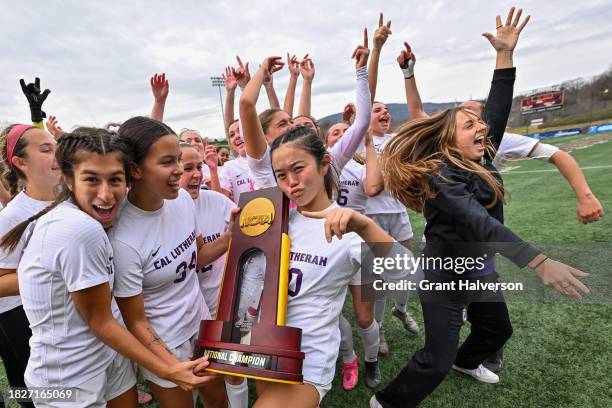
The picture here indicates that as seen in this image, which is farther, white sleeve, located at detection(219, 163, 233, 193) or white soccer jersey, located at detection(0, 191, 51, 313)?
white sleeve, located at detection(219, 163, 233, 193)

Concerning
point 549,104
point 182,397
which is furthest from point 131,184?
point 549,104

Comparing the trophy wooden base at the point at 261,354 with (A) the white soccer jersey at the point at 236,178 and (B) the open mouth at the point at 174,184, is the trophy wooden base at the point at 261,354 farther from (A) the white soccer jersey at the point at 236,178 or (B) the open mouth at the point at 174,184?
(A) the white soccer jersey at the point at 236,178

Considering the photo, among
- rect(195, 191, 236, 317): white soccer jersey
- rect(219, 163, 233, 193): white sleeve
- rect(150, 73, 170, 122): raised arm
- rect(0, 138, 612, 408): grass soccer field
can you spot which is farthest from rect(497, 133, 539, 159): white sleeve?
rect(150, 73, 170, 122): raised arm

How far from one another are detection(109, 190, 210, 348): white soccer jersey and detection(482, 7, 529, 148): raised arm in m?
1.97

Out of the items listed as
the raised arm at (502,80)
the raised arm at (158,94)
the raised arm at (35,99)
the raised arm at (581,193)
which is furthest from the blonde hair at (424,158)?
the raised arm at (35,99)

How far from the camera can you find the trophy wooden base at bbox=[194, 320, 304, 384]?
1.18 m

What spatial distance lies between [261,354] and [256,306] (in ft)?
1.20

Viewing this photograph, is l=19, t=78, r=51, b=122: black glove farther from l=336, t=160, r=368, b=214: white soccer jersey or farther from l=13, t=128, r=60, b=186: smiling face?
l=336, t=160, r=368, b=214: white soccer jersey

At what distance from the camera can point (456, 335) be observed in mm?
1904

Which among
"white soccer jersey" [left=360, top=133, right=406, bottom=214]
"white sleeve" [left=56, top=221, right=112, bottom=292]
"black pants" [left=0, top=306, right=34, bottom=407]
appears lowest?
"black pants" [left=0, top=306, right=34, bottom=407]

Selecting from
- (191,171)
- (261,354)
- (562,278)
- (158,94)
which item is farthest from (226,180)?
(562,278)

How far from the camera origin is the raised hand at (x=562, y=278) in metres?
1.34

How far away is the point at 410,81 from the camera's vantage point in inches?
118

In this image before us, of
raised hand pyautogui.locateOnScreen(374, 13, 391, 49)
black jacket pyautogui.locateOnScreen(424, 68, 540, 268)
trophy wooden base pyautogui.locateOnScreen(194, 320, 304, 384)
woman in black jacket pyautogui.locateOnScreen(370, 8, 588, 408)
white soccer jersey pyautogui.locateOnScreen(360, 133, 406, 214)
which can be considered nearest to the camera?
trophy wooden base pyautogui.locateOnScreen(194, 320, 304, 384)
